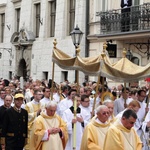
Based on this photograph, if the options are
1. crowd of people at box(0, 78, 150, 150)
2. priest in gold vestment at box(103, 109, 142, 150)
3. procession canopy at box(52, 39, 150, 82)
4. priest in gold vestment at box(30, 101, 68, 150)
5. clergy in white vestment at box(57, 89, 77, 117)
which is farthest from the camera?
clergy in white vestment at box(57, 89, 77, 117)

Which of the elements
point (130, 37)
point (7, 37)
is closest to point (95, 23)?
point (130, 37)

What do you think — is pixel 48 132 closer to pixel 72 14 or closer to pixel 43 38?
pixel 72 14

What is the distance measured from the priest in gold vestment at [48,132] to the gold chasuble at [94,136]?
1555 mm

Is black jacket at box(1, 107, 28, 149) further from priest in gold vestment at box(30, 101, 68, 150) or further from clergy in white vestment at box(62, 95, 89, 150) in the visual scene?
clergy in white vestment at box(62, 95, 89, 150)

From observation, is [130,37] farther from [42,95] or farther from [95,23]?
[42,95]

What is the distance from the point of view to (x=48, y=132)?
10.9 metres

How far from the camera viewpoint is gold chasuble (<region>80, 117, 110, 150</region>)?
9.15 metres

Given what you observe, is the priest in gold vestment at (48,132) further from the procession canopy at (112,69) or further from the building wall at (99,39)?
the building wall at (99,39)

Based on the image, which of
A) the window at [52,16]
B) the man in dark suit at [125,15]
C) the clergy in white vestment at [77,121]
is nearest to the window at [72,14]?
the window at [52,16]

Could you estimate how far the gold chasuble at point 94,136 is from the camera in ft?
30.0

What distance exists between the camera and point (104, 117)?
932cm

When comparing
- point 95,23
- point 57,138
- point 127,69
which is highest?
point 95,23

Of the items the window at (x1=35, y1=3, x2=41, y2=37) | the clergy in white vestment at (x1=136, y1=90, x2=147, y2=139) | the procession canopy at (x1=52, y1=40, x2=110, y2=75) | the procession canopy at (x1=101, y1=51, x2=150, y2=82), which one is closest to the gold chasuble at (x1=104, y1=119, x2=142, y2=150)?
the clergy in white vestment at (x1=136, y1=90, x2=147, y2=139)

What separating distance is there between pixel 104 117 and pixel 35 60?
19893mm
